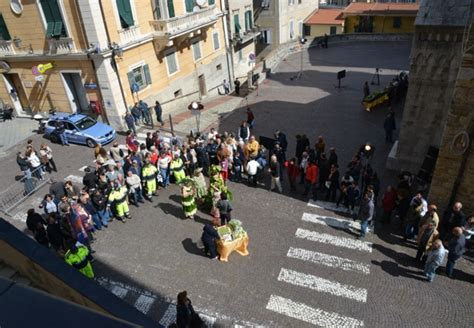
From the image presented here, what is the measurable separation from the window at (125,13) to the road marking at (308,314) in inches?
687

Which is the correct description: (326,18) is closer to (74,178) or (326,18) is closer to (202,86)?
(202,86)

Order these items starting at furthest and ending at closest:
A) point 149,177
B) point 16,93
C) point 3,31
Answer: point 16,93 < point 3,31 < point 149,177

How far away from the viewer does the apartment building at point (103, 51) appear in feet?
65.0

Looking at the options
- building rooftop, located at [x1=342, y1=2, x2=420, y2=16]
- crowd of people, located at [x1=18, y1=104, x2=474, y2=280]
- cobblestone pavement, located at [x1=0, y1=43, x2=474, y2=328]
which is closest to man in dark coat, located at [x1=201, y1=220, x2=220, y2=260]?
crowd of people, located at [x1=18, y1=104, x2=474, y2=280]

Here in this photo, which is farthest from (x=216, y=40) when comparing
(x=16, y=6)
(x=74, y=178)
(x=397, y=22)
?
(x=397, y=22)

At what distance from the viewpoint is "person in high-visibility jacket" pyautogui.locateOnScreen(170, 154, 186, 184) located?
50.0 feet

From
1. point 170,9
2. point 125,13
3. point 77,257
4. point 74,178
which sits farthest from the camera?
point 170,9

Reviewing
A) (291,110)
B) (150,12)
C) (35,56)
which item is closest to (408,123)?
(291,110)

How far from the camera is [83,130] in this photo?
1984 centimetres

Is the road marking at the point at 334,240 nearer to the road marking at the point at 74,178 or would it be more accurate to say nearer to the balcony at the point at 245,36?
the road marking at the point at 74,178

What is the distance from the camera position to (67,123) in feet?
65.4

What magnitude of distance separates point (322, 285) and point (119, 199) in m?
7.44

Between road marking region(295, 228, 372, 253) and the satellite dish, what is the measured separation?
19.4 metres

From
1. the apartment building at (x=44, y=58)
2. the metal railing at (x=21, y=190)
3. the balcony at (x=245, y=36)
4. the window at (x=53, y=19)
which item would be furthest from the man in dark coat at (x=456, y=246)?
the balcony at (x=245, y=36)
